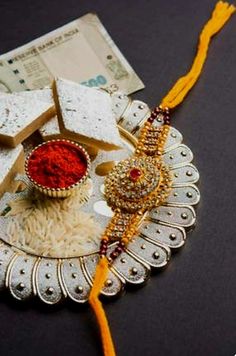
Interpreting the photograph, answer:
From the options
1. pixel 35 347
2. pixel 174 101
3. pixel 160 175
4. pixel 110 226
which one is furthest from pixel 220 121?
pixel 35 347

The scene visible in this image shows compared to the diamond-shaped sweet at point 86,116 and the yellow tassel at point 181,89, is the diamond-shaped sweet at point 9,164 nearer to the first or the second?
the diamond-shaped sweet at point 86,116

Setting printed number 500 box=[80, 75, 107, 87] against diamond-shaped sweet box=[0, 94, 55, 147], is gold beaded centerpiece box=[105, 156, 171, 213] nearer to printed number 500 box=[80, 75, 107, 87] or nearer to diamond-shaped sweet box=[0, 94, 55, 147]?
diamond-shaped sweet box=[0, 94, 55, 147]

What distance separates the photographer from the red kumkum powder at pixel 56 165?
102 centimetres

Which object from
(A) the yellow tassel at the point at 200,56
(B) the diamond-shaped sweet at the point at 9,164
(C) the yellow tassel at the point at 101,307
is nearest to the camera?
(C) the yellow tassel at the point at 101,307

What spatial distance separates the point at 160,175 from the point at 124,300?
0.23 metres

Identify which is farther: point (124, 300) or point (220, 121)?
point (220, 121)

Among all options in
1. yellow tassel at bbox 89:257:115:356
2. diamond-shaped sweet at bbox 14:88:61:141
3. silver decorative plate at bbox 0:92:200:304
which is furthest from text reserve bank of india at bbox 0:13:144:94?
yellow tassel at bbox 89:257:115:356

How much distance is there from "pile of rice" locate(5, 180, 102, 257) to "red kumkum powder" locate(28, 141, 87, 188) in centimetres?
4

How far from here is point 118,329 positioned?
97cm

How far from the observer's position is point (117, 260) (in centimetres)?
100

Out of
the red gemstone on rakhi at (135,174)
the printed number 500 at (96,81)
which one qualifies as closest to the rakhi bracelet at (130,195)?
the red gemstone on rakhi at (135,174)

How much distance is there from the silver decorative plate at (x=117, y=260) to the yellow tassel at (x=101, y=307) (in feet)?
0.04

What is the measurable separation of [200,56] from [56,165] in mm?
478

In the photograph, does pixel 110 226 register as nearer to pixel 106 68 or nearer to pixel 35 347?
pixel 35 347
